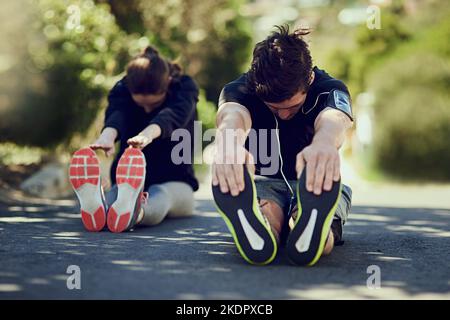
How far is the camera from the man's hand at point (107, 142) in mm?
4910

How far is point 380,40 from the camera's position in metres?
14.9

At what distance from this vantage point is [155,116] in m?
5.48

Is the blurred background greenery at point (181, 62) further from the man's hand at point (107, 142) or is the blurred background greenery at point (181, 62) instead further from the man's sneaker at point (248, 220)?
the man's sneaker at point (248, 220)

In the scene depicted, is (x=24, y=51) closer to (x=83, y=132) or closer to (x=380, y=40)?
(x=83, y=132)

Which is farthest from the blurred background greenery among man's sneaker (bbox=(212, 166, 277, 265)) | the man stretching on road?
man's sneaker (bbox=(212, 166, 277, 265))

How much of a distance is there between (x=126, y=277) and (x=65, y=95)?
5901 mm

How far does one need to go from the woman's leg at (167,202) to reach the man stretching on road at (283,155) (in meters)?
1.03

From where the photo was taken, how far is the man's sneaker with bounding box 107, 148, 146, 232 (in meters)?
4.59

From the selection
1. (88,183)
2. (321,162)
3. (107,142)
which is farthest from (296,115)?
(107,142)

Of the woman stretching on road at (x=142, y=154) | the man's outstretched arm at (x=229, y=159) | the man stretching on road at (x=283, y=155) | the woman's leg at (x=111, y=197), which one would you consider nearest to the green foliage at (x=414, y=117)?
the woman stretching on road at (x=142, y=154)
